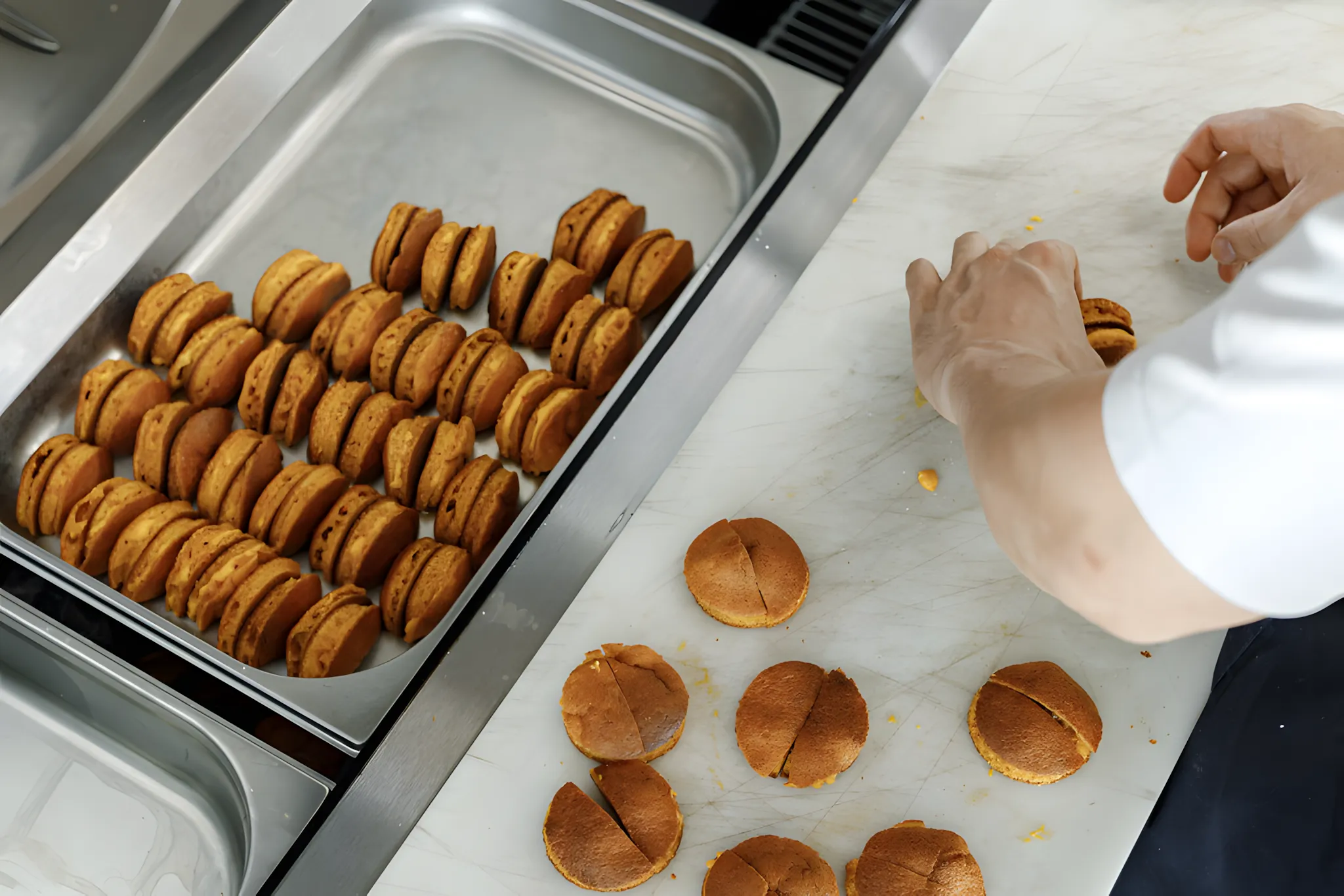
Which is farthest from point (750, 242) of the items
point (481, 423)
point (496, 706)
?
point (496, 706)

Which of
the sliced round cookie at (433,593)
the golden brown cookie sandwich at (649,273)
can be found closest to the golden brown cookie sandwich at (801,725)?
the sliced round cookie at (433,593)

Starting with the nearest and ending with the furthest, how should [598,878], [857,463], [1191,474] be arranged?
[1191,474] < [598,878] < [857,463]

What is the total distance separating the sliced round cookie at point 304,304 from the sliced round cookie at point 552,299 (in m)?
0.27

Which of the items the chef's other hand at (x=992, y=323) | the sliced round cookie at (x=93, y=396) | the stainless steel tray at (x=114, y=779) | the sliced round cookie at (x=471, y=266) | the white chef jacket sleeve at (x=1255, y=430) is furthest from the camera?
the sliced round cookie at (x=471, y=266)

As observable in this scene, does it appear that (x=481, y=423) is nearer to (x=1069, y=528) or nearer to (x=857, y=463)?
(x=857, y=463)

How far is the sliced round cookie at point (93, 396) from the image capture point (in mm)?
1303

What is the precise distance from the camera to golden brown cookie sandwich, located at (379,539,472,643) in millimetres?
1170

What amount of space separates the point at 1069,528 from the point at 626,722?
50 cm

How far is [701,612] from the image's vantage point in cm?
109

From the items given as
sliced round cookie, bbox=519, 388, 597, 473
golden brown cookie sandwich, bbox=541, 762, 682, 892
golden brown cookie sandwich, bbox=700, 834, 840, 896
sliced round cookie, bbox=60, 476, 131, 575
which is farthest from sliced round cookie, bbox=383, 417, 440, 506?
golden brown cookie sandwich, bbox=700, 834, 840, 896

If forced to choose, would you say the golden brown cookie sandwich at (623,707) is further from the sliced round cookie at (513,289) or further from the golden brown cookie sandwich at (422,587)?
the sliced round cookie at (513,289)

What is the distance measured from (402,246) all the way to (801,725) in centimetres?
84

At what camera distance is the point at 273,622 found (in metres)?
1.16

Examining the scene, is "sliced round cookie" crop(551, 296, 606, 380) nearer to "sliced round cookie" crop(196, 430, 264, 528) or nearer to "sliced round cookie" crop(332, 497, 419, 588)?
"sliced round cookie" crop(332, 497, 419, 588)
